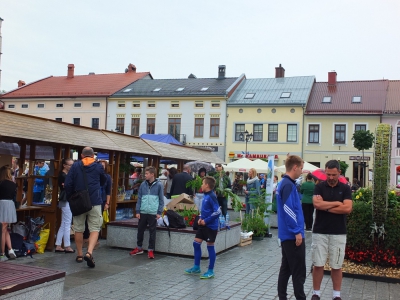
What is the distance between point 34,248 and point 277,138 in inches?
1335

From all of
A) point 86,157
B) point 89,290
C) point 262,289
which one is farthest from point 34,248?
point 262,289

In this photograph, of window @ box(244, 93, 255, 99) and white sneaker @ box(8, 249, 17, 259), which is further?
window @ box(244, 93, 255, 99)

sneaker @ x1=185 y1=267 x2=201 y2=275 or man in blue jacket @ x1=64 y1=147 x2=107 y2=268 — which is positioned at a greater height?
man in blue jacket @ x1=64 y1=147 x2=107 y2=268

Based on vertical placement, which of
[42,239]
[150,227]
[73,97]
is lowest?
[42,239]

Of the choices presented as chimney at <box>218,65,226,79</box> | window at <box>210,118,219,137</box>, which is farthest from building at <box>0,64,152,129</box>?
window at <box>210,118,219,137</box>

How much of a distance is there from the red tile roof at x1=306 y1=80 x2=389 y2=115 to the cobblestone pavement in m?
32.1

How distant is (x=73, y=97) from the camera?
4659 cm

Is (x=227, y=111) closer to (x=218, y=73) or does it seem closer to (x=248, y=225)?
(x=218, y=73)

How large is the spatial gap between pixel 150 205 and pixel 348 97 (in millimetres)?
35777

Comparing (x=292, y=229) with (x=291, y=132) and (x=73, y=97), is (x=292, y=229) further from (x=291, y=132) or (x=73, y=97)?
(x=73, y=97)

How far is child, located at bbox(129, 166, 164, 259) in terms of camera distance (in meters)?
→ 9.07

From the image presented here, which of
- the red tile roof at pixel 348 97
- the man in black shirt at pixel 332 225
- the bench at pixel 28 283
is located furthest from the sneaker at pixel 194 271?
the red tile roof at pixel 348 97

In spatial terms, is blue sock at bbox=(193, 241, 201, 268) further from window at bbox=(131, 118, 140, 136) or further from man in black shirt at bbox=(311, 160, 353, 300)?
window at bbox=(131, 118, 140, 136)

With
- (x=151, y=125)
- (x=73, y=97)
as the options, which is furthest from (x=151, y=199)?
(x=73, y=97)
